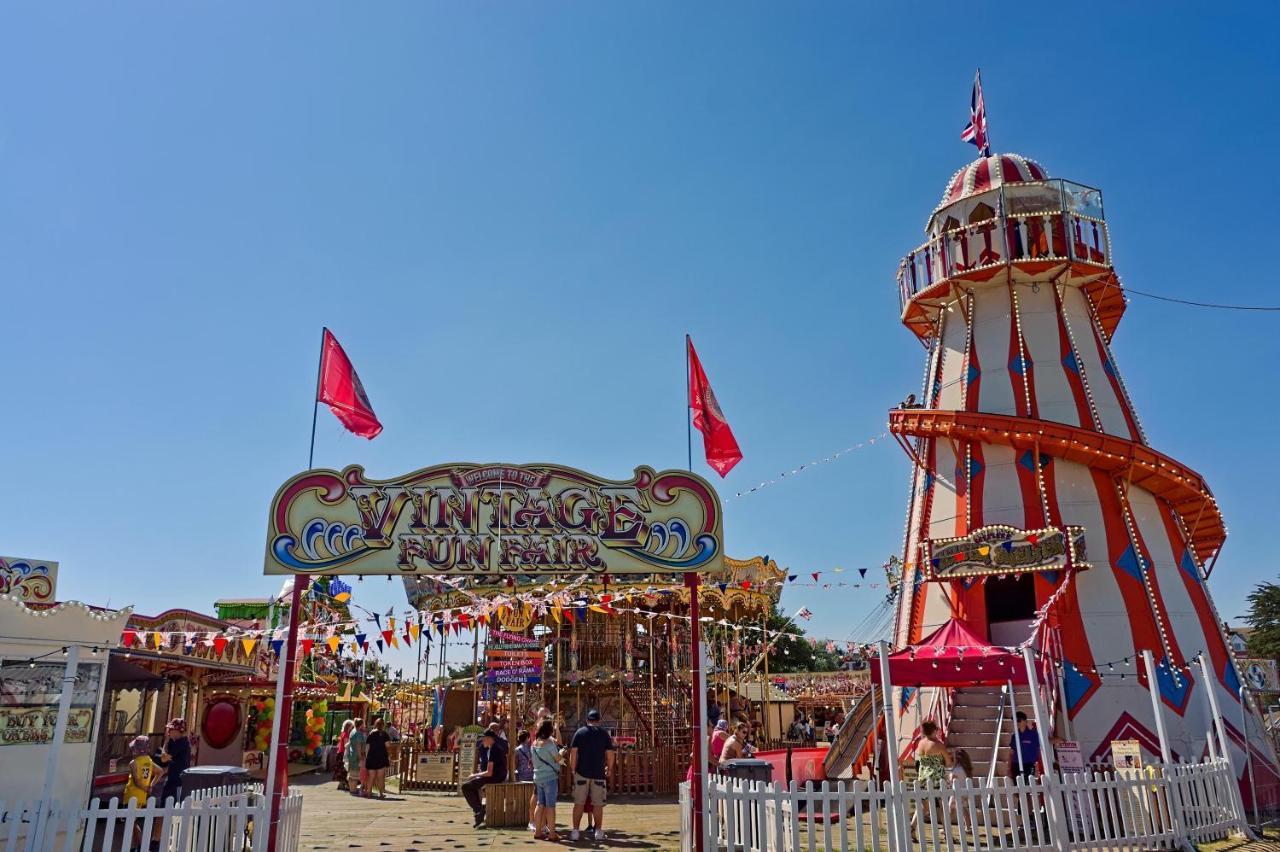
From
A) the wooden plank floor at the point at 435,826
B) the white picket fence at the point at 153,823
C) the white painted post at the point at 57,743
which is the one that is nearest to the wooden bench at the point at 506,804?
the wooden plank floor at the point at 435,826

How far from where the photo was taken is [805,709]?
1363 inches

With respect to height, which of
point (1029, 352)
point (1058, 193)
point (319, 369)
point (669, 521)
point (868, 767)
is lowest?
point (868, 767)

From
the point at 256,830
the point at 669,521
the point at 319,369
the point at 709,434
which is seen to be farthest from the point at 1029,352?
the point at 256,830

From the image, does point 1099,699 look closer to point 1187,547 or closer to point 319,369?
point 1187,547

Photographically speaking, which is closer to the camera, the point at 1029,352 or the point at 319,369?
the point at 319,369

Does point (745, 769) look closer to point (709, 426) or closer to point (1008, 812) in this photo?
point (1008, 812)

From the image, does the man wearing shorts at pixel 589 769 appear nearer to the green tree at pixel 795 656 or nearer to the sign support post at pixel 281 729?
the sign support post at pixel 281 729

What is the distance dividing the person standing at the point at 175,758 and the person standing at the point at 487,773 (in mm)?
3780

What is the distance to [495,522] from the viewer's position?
33.4ft

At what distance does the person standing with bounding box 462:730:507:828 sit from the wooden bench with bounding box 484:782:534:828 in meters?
0.16

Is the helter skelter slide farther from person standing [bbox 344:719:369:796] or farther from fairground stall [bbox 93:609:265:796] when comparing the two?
fairground stall [bbox 93:609:265:796]

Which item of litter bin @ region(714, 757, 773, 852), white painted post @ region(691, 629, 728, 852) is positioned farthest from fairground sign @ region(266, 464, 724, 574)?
litter bin @ region(714, 757, 773, 852)

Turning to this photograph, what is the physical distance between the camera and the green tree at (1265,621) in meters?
38.0

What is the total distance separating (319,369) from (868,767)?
39.1ft
